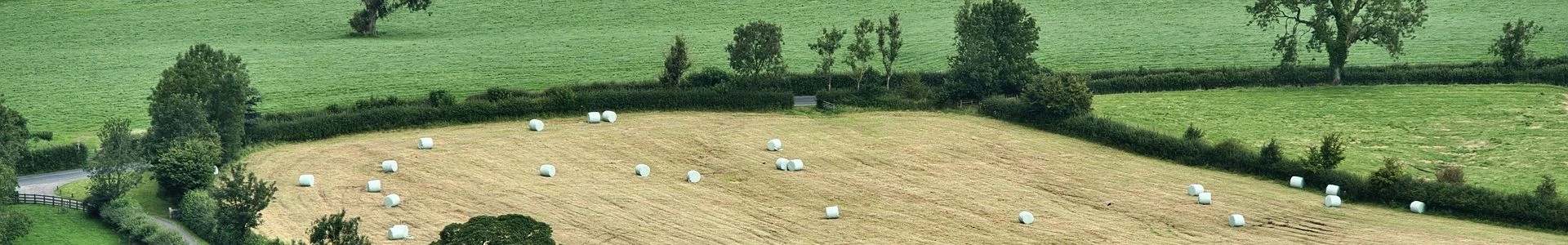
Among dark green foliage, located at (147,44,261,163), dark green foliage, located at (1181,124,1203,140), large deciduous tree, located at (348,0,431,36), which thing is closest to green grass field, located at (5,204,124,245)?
dark green foliage, located at (147,44,261,163)

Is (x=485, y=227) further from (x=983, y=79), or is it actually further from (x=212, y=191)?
(x=983, y=79)

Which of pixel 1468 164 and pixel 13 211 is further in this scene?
pixel 1468 164

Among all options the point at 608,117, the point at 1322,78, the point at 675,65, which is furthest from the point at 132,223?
the point at 1322,78

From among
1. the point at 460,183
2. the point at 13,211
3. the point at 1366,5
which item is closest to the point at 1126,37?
the point at 1366,5

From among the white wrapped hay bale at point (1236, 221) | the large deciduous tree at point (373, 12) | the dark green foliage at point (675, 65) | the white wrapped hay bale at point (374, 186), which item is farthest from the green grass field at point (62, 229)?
the large deciduous tree at point (373, 12)

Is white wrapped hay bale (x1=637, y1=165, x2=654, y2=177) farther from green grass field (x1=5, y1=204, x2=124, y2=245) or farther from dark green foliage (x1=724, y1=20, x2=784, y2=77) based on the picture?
green grass field (x1=5, y1=204, x2=124, y2=245)

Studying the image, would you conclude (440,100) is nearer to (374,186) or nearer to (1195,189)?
(374,186)

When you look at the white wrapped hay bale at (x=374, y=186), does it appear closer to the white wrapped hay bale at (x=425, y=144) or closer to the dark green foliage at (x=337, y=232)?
the white wrapped hay bale at (x=425, y=144)
